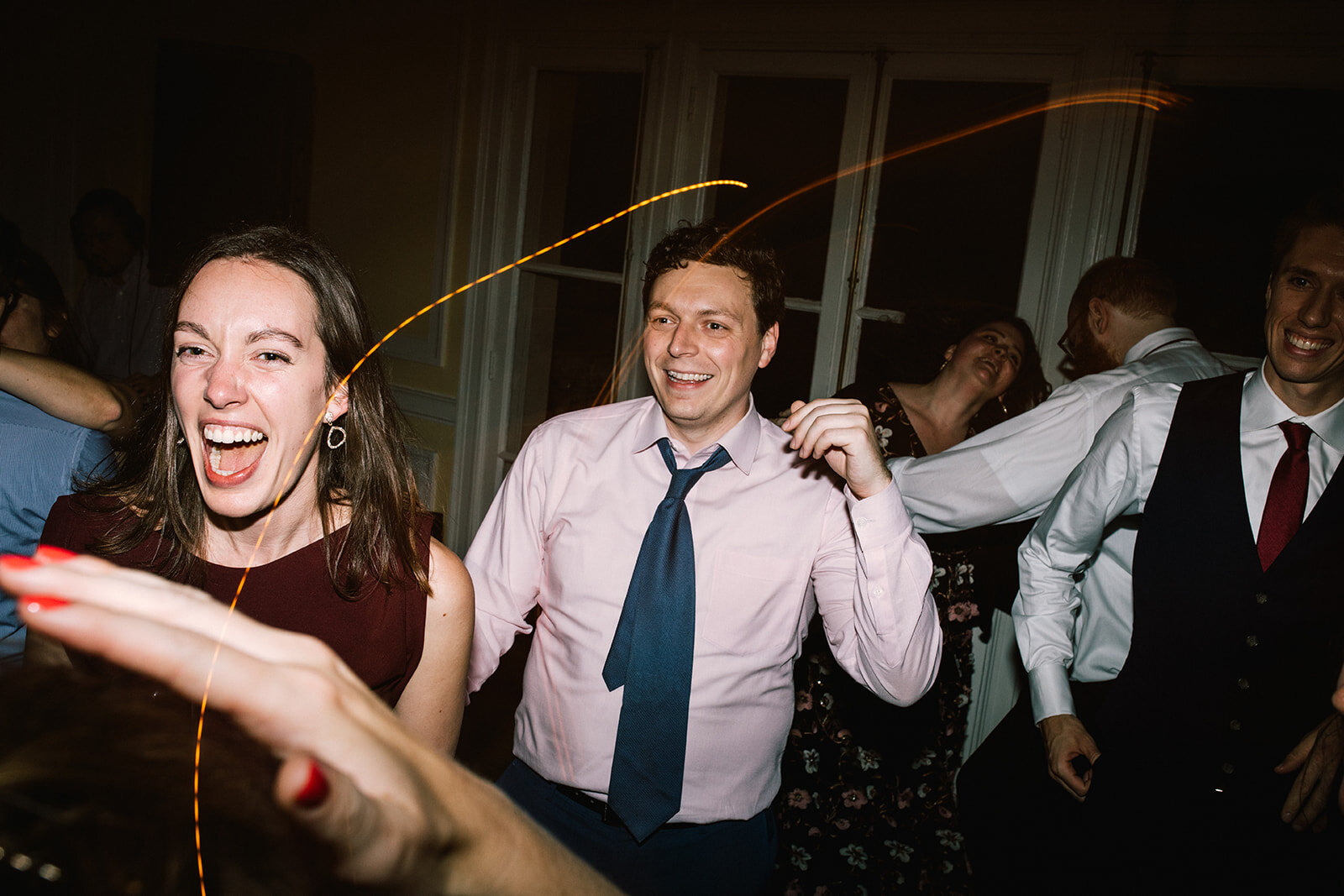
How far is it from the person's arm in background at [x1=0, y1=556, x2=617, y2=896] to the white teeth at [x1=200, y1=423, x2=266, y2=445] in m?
1.10

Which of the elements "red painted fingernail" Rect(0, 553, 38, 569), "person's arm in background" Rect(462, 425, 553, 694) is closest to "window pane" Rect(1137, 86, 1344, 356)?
"person's arm in background" Rect(462, 425, 553, 694)

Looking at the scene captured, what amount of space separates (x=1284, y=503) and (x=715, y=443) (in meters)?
1.24

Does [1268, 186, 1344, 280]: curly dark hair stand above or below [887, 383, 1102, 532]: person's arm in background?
above

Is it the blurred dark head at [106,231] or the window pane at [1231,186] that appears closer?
the window pane at [1231,186]

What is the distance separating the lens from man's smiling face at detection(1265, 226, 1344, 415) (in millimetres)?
1777

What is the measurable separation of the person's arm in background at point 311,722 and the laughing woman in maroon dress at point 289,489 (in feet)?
3.67

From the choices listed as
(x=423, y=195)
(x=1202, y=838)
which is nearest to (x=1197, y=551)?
(x=1202, y=838)

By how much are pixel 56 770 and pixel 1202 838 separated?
2.18 m

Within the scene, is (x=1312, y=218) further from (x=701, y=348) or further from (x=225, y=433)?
(x=225, y=433)

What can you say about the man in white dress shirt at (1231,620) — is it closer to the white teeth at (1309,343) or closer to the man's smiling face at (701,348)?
the white teeth at (1309,343)

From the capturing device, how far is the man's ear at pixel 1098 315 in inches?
114

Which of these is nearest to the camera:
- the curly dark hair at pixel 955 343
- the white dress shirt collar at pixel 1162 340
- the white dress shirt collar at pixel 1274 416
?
the white dress shirt collar at pixel 1274 416

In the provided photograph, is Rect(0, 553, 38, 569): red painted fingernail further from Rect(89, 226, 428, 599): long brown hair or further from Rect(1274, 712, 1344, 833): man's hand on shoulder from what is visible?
Rect(1274, 712, 1344, 833): man's hand on shoulder

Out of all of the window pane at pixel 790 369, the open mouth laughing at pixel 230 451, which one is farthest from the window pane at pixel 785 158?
the open mouth laughing at pixel 230 451
